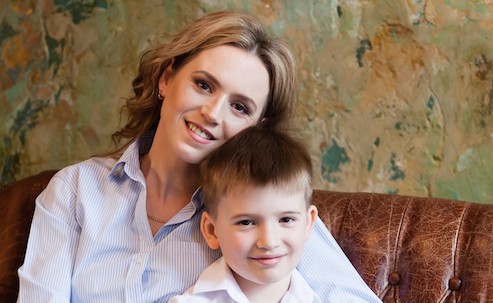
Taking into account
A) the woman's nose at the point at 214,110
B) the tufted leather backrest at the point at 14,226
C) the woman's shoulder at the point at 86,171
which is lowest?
the tufted leather backrest at the point at 14,226

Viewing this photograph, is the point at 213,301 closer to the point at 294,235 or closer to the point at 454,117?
the point at 294,235

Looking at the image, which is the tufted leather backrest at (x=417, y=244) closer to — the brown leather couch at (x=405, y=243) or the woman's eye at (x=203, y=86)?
the brown leather couch at (x=405, y=243)

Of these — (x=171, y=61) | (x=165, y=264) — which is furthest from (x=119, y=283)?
(x=171, y=61)

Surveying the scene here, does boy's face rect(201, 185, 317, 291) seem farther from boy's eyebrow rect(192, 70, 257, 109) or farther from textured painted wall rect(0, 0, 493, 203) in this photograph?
textured painted wall rect(0, 0, 493, 203)

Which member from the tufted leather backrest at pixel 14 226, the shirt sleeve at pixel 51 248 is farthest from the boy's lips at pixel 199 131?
the tufted leather backrest at pixel 14 226

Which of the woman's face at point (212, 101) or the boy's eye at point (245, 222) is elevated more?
the woman's face at point (212, 101)

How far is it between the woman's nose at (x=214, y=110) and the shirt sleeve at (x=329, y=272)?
1.29ft

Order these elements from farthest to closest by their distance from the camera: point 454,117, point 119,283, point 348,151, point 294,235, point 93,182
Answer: point 348,151 < point 454,117 < point 93,182 < point 119,283 < point 294,235

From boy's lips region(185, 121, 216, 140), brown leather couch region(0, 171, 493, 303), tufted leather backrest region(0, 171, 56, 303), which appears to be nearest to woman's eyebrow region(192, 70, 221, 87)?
boy's lips region(185, 121, 216, 140)

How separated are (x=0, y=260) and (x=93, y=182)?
0.36 meters

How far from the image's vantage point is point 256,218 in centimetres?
160

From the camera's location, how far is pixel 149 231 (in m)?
1.84

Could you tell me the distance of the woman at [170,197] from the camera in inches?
69.7

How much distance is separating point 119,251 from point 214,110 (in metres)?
0.45
